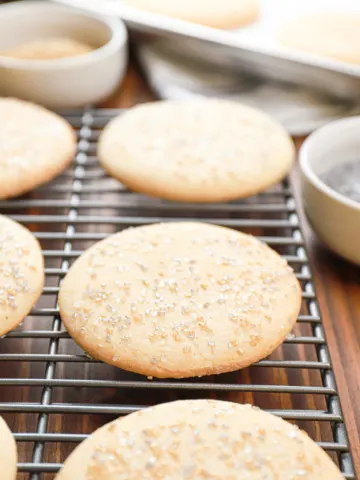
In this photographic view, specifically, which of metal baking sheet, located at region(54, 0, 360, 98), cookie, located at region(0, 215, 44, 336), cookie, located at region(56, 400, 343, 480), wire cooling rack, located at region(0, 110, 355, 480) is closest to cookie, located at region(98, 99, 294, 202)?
wire cooling rack, located at region(0, 110, 355, 480)

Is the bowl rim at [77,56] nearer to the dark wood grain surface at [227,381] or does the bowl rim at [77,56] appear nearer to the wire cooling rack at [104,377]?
the wire cooling rack at [104,377]

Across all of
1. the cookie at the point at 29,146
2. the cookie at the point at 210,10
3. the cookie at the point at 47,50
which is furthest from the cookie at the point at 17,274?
the cookie at the point at 210,10

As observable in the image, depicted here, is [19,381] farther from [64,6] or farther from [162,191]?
[64,6]

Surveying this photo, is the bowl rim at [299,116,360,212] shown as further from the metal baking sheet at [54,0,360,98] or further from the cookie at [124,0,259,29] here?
the cookie at [124,0,259,29]

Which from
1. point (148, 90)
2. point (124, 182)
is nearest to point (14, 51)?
point (148, 90)

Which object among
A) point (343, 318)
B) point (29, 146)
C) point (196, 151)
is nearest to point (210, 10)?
point (196, 151)
